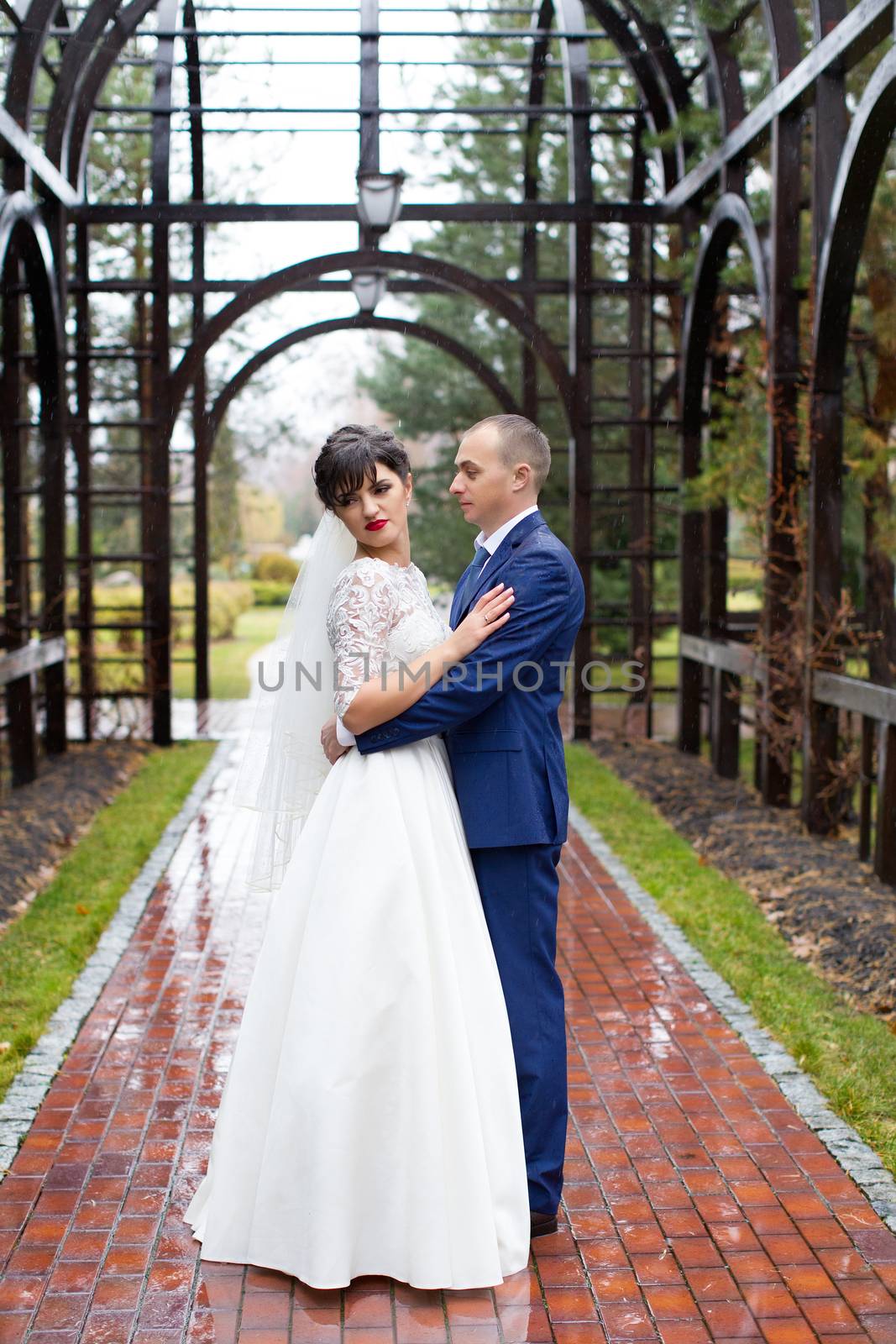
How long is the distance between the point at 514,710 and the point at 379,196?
248 inches

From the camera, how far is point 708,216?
29.8ft

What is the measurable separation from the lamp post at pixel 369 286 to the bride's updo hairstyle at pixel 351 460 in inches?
285

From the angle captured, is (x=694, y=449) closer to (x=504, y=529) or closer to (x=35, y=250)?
(x=35, y=250)

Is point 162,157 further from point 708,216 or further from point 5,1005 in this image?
point 5,1005

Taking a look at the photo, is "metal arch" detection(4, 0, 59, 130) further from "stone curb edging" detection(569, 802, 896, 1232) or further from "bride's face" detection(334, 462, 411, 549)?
"bride's face" detection(334, 462, 411, 549)

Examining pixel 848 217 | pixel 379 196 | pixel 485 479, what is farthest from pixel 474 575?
pixel 379 196

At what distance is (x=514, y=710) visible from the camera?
3.18m

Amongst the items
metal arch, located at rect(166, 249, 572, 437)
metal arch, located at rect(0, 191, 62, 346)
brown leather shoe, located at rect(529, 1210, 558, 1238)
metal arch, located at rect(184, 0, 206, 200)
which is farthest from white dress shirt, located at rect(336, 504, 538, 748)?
metal arch, located at rect(184, 0, 206, 200)

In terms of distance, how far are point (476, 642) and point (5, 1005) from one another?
2.61 m

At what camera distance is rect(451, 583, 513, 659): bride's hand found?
307cm

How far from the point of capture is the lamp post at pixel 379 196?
8.59 metres

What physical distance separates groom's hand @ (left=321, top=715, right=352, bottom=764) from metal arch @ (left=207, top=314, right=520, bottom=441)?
844cm

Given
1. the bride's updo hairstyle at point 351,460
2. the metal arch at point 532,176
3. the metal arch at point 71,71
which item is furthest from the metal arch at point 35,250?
the bride's updo hairstyle at point 351,460

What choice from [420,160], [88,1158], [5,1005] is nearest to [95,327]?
[420,160]
